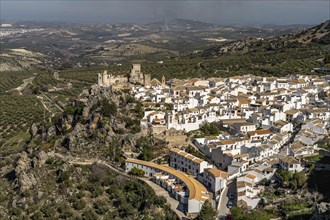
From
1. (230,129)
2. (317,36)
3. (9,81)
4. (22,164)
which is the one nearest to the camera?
(22,164)

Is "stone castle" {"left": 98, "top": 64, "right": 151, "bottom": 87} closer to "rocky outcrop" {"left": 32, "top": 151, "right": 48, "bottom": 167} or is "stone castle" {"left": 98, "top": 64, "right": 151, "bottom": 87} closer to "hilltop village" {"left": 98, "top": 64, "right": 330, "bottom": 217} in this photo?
"hilltop village" {"left": 98, "top": 64, "right": 330, "bottom": 217}

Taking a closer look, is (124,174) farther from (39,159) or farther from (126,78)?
(126,78)

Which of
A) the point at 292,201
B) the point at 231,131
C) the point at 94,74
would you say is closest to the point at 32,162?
the point at 231,131

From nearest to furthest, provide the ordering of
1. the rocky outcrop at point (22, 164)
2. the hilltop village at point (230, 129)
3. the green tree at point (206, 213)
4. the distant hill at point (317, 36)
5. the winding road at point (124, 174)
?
the green tree at point (206, 213) → the winding road at point (124, 174) → the hilltop village at point (230, 129) → the rocky outcrop at point (22, 164) → the distant hill at point (317, 36)

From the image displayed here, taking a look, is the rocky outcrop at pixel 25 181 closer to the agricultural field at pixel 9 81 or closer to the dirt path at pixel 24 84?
the dirt path at pixel 24 84

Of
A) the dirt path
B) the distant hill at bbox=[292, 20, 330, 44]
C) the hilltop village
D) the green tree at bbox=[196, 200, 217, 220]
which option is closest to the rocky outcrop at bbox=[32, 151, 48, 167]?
the hilltop village

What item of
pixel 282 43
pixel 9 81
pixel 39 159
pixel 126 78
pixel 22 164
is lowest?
pixel 9 81

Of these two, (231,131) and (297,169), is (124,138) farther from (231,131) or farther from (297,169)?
(297,169)

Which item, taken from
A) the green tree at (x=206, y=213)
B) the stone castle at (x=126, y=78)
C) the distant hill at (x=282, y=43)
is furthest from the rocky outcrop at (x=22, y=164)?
the distant hill at (x=282, y=43)

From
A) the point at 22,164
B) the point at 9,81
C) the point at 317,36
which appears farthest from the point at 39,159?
the point at 317,36
